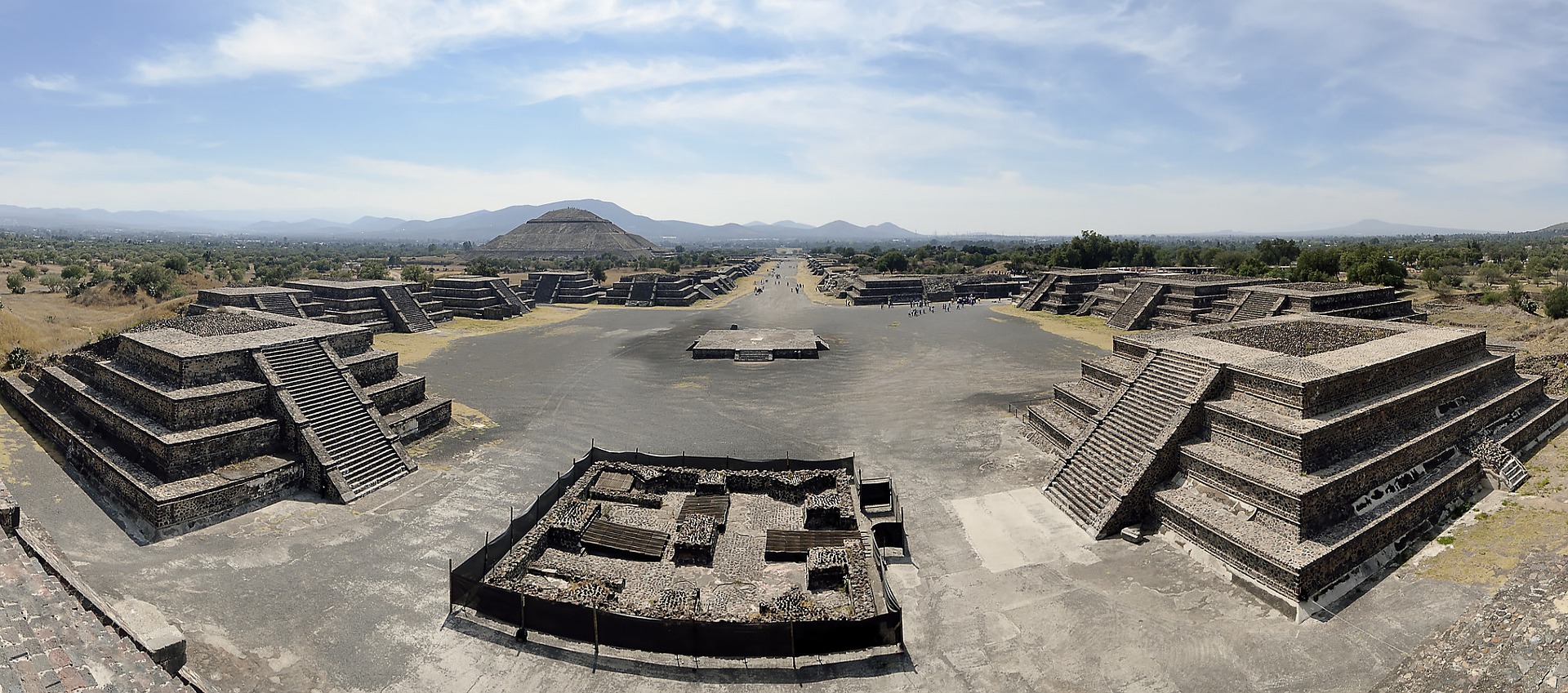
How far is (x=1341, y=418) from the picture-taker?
16578mm

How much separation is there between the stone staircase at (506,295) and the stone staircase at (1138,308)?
173ft

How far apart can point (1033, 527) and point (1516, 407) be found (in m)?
18.4

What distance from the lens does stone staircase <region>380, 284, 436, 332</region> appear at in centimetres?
4994

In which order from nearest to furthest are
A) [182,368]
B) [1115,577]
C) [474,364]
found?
[1115,577] < [182,368] < [474,364]

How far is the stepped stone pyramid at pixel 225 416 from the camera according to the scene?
60.0 feet

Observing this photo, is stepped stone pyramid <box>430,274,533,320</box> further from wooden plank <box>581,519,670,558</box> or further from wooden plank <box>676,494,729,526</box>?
wooden plank <box>581,519,670,558</box>

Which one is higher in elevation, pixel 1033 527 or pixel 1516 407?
pixel 1516 407

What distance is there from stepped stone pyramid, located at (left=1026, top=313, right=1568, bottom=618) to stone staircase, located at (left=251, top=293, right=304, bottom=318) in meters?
45.3

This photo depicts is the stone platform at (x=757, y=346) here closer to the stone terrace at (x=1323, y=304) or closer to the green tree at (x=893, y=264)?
the stone terrace at (x=1323, y=304)

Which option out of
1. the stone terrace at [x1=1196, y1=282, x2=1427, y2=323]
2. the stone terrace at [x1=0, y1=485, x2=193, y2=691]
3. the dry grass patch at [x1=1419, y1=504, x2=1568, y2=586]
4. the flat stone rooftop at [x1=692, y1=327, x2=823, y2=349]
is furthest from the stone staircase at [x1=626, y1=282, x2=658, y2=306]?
the dry grass patch at [x1=1419, y1=504, x2=1568, y2=586]

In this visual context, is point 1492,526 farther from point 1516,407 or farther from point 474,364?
point 474,364

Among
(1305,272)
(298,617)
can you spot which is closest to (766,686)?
(298,617)

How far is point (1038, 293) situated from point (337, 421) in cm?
6397

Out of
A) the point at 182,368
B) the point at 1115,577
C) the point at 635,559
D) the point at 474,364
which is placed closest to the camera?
the point at 1115,577
